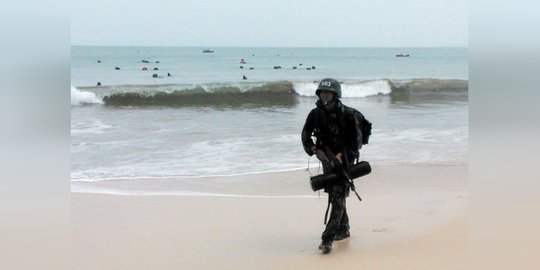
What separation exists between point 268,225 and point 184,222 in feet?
2.72

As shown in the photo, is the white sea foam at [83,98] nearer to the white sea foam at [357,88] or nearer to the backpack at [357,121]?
the white sea foam at [357,88]

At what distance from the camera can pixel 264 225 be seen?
6.28m

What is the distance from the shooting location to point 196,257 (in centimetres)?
532

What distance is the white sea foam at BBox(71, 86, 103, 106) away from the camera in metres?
22.4

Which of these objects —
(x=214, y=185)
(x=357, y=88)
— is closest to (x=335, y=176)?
(x=214, y=185)

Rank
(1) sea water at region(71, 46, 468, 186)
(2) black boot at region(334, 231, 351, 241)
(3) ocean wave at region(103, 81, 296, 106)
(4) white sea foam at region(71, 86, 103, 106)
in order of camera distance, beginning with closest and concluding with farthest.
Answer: (2) black boot at region(334, 231, 351, 241) < (1) sea water at region(71, 46, 468, 186) < (4) white sea foam at region(71, 86, 103, 106) < (3) ocean wave at region(103, 81, 296, 106)

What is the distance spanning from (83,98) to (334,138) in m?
19.3

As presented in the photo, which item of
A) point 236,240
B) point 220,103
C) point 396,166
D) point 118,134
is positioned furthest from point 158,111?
point 236,240

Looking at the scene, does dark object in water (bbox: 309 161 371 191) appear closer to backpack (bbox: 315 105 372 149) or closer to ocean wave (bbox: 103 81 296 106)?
backpack (bbox: 315 105 372 149)

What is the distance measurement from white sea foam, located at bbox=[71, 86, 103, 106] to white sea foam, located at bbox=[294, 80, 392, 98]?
8.51 m

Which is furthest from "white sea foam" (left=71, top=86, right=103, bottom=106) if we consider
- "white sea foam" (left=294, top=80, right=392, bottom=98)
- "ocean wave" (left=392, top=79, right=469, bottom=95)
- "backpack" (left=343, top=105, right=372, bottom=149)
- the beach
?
"backpack" (left=343, top=105, right=372, bottom=149)

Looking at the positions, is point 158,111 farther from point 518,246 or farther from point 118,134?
point 518,246

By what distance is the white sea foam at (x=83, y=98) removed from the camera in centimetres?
2236

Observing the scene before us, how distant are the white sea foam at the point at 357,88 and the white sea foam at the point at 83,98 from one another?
8512 millimetres
